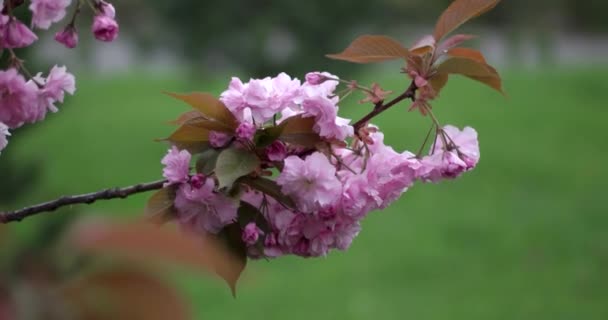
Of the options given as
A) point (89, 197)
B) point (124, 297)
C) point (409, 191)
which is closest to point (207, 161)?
point (89, 197)

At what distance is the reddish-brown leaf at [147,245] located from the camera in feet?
1.23

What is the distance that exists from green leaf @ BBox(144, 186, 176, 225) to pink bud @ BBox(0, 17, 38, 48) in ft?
0.69

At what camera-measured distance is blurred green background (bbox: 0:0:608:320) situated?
4887 mm

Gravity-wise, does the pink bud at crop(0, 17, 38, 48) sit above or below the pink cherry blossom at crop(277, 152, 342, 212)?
above

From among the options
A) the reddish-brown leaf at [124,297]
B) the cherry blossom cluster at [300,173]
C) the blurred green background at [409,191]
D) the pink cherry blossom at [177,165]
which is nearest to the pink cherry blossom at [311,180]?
the cherry blossom cluster at [300,173]

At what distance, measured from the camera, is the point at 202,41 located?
6.55 metres

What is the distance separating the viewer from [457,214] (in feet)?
21.4

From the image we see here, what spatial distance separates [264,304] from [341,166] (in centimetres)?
391

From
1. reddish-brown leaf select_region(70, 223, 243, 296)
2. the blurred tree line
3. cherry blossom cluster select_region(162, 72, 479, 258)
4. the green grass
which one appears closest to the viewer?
reddish-brown leaf select_region(70, 223, 243, 296)

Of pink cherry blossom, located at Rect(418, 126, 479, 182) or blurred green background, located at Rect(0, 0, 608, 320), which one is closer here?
pink cherry blossom, located at Rect(418, 126, 479, 182)

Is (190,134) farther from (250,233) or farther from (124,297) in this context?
(124,297)

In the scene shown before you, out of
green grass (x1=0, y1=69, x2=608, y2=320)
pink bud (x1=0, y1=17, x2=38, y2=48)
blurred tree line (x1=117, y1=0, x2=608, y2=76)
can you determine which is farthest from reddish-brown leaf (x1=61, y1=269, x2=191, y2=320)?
blurred tree line (x1=117, y1=0, x2=608, y2=76)

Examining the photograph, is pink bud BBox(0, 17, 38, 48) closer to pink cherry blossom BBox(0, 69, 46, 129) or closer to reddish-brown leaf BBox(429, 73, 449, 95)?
pink cherry blossom BBox(0, 69, 46, 129)

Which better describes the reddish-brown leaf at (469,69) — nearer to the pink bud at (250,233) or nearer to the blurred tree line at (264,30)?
the pink bud at (250,233)
